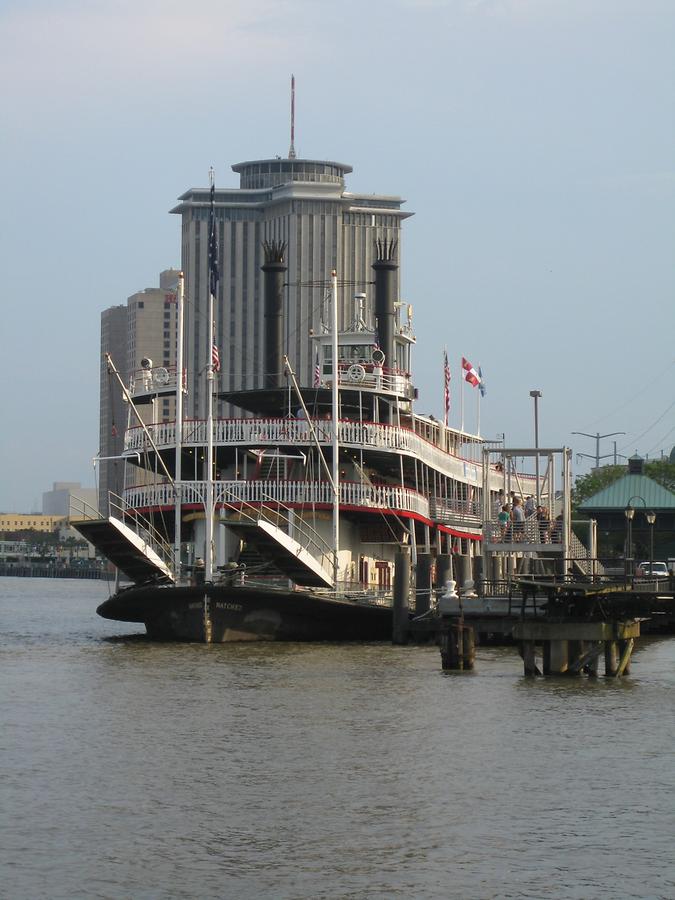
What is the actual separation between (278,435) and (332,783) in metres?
24.9

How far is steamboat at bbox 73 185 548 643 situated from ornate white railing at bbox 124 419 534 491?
0.04 m

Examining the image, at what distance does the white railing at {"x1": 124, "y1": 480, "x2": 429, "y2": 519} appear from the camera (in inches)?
1858

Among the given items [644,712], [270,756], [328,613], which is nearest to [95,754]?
[270,756]

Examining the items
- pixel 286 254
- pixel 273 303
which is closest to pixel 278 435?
pixel 273 303

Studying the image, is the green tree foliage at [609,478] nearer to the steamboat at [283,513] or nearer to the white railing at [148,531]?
the steamboat at [283,513]

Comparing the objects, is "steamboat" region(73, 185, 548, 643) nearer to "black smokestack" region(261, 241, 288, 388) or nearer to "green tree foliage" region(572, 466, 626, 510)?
"black smokestack" region(261, 241, 288, 388)

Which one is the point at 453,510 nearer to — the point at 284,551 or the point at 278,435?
the point at 278,435

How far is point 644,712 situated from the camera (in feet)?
105

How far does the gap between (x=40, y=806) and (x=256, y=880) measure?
15.7 feet

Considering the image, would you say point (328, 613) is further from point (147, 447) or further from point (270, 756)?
point (270, 756)

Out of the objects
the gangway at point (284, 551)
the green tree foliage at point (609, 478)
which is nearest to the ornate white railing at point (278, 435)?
the gangway at point (284, 551)

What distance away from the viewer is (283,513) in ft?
157

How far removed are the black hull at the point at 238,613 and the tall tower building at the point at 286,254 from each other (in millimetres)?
136154

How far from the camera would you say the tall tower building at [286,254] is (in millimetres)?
187500
